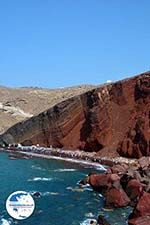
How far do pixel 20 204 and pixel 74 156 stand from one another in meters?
77.3

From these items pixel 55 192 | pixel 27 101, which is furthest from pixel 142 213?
pixel 27 101

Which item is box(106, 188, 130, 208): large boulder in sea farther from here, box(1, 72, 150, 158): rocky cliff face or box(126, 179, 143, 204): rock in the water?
box(1, 72, 150, 158): rocky cliff face

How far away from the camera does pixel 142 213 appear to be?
112 feet

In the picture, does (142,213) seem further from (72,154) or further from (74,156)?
(72,154)

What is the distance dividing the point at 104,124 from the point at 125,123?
4.58 metres

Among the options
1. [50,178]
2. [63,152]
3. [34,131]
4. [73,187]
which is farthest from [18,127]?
[73,187]

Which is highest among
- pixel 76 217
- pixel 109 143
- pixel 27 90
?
pixel 27 90

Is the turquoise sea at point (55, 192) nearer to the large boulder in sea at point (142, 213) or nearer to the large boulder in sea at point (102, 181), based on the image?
→ the large boulder in sea at point (102, 181)

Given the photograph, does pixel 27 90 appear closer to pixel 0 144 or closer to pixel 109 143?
pixel 0 144

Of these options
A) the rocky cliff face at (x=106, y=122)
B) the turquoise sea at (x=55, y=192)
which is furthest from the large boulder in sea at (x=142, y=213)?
the rocky cliff face at (x=106, y=122)

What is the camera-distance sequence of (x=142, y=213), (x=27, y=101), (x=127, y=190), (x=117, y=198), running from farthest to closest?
(x=27, y=101), (x=127, y=190), (x=117, y=198), (x=142, y=213)

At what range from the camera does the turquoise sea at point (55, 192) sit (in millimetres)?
36750

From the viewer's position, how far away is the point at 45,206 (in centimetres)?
4175

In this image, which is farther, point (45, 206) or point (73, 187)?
point (73, 187)
